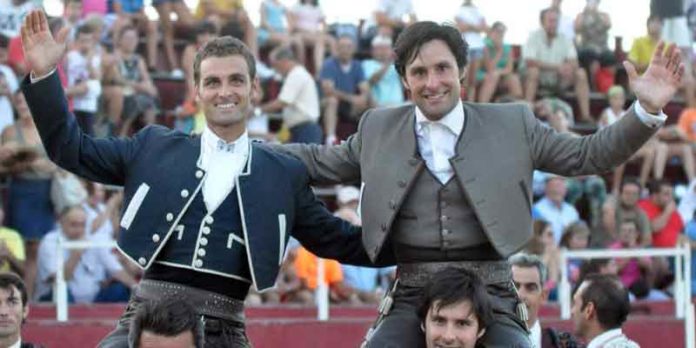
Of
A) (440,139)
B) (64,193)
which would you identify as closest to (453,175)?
(440,139)

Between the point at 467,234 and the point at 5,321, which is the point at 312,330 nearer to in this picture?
the point at 5,321

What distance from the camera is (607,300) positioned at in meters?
8.92

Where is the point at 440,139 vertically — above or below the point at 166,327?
above

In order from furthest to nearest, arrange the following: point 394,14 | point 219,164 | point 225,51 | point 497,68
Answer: point 394,14 → point 497,68 → point 219,164 → point 225,51

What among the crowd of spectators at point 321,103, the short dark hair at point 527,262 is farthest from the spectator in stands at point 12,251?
the short dark hair at point 527,262

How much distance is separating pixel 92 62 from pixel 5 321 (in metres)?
5.46

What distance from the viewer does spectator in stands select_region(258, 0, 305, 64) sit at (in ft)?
52.2

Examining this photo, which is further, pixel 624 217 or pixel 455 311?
pixel 624 217

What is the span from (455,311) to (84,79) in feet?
26.7

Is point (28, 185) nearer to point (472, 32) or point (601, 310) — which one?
point (472, 32)

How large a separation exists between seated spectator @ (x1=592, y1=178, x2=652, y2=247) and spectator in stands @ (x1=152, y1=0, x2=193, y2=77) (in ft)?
12.2

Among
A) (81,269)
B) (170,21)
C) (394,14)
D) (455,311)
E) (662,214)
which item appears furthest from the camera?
(394,14)

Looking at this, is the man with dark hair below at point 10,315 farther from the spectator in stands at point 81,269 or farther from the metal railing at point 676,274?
the metal railing at point 676,274

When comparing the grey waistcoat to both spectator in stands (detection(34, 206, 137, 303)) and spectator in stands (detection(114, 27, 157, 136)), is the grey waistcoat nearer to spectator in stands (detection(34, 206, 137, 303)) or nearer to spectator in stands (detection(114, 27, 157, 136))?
spectator in stands (detection(34, 206, 137, 303))
